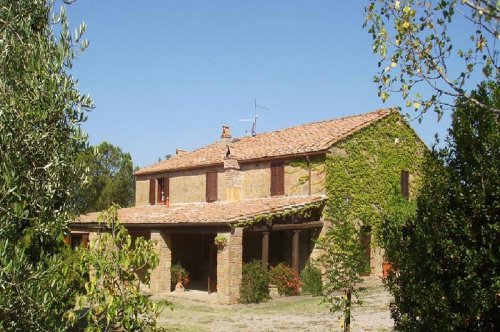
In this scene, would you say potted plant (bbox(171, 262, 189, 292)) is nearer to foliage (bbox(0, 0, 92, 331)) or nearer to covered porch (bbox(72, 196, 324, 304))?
covered porch (bbox(72, 196, 324, 304))

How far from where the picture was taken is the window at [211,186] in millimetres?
25250

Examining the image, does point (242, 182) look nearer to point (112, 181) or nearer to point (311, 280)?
point (311, 280)

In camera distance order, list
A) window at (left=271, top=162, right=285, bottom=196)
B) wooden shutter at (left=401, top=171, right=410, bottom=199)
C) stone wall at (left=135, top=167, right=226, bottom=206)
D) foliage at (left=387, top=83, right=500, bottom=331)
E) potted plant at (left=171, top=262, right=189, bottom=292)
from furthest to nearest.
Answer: stone wall at (left=135, top=167, right=226, bottom=206) < wooden shutter at (left=401, top=171, right=410, bottom=199) < window at (left=271, top=162, right=285, bottom=196) < potted plant at (left=171, top=262, right=189, bottom=292) < foliage at (left=387, top=83, right=500, bottom=331)

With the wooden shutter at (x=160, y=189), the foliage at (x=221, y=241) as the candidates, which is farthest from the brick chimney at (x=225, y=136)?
the foliage at (x=221, y=241)

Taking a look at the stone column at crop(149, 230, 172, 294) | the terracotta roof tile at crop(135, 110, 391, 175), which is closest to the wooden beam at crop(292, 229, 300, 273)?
the terracotta roof tile at crop(135, 110, 391, 175)

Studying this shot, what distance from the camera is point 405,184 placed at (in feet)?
81.3

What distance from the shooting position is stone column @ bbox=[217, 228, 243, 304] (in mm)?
17750

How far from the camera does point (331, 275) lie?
1092 cm

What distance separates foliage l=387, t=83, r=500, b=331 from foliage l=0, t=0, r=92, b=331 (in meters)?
4.50

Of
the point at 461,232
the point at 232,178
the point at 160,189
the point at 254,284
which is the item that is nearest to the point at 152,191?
the point at 160,189

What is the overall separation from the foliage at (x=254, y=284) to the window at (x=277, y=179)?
175 inches

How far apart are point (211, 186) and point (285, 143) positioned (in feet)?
14.3

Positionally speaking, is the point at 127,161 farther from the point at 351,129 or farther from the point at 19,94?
the point at 19,94

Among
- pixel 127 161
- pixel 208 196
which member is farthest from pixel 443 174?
pixel 127 161
